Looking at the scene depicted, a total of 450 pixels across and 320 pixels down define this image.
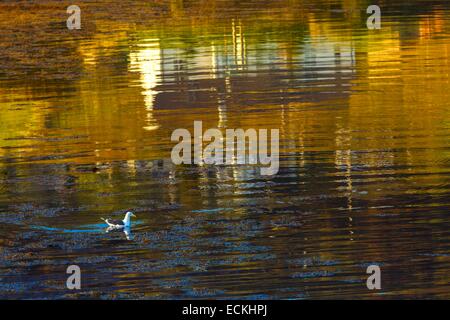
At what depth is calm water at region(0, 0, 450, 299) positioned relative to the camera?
15758 millimetres

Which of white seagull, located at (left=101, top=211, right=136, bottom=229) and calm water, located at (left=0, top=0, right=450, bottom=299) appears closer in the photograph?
calm water, located at (left=0, top=0, right=450, bottom=299)

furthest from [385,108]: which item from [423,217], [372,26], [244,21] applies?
[244,21]

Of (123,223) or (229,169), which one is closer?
(123,223)

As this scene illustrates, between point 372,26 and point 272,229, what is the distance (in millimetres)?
28246

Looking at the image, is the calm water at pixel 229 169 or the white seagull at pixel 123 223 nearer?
the calm water at pixel 229 169

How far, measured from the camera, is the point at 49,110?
29.2 meters

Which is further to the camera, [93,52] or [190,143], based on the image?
[93,52]

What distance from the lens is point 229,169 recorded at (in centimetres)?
2158

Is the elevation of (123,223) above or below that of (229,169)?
below

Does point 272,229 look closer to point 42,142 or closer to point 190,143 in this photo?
point 190,143

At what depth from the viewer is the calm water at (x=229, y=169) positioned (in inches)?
620
